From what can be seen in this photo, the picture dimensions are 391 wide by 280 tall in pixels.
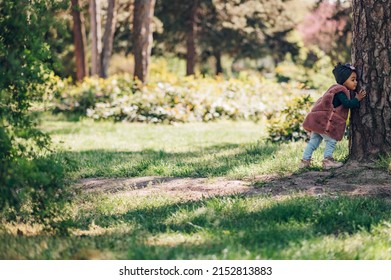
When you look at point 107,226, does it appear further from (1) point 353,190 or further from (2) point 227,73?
(2) point 227,73

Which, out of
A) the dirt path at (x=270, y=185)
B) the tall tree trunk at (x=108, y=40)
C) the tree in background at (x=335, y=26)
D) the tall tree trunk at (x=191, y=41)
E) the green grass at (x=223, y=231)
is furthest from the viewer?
the tall tree trunk at (x=191, y=41)

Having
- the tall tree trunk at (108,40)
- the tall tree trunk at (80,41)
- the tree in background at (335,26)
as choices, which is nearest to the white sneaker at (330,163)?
the tree in background at (335,26)

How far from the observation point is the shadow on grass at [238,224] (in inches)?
179

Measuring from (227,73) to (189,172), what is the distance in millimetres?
38454

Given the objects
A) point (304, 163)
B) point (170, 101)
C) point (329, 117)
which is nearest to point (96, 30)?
point (170, 101)

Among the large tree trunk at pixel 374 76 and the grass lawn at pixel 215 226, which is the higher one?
the large tree trunk at pixel 374 76

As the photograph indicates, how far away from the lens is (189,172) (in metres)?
8.05

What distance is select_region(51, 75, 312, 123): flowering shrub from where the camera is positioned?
55.9ft

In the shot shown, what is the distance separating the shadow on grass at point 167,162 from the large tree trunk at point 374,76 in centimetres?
172

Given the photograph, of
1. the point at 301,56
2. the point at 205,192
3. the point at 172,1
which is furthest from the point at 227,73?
the point at 205,192

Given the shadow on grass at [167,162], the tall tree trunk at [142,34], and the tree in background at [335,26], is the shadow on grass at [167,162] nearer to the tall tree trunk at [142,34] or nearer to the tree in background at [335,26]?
the tall tree trunk at [142,34]

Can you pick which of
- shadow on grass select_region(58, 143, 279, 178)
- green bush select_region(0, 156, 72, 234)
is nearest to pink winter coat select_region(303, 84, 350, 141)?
shadow on grass select_region(58, 143, 279, 178)

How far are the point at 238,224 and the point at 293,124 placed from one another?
713 cm

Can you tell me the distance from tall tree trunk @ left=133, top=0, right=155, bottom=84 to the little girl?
12.2 m
